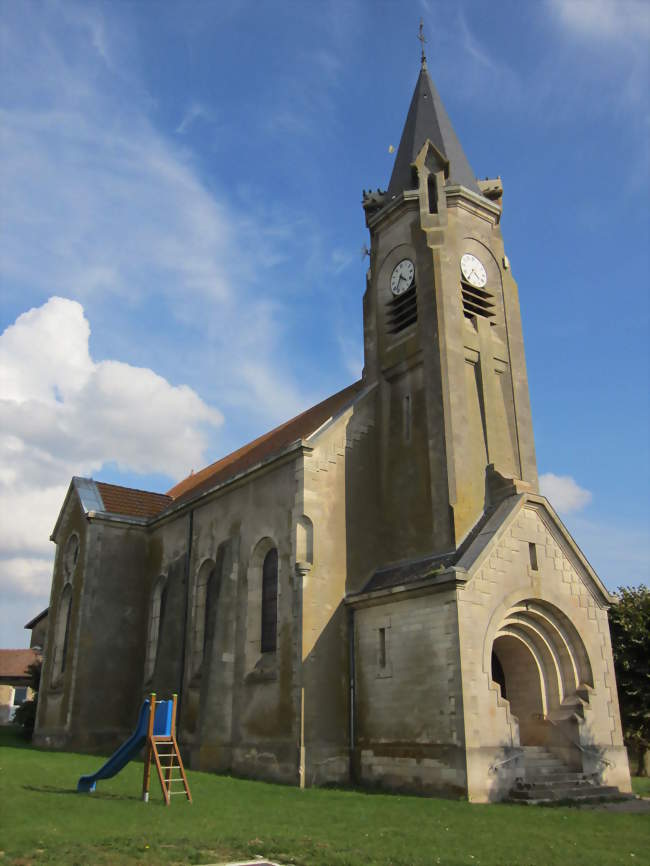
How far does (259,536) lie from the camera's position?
22781 millimetres

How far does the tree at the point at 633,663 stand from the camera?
982 inches

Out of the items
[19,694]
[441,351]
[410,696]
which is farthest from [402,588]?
[19,694]

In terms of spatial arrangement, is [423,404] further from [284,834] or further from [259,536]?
[284,834]

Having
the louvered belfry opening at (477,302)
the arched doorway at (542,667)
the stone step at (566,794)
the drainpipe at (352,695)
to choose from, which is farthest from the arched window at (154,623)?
the stone step at (566,794)

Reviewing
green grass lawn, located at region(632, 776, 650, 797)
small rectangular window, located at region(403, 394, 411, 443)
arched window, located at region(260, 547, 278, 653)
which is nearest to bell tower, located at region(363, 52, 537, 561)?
small rectangular window, located at region(403, 394, 411, 443)

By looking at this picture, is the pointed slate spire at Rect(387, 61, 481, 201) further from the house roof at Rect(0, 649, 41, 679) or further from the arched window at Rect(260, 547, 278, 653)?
the house roof at Rect(0, 649, 41, 679)

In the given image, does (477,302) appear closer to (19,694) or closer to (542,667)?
(542,667)

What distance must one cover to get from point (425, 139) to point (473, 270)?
6102mm

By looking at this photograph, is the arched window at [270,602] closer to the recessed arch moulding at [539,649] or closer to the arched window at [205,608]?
the arched window at [205,608]

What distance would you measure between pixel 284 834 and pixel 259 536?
12.1 m

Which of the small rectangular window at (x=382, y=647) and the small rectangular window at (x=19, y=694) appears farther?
the small rectangular window at (x=19, y=694)

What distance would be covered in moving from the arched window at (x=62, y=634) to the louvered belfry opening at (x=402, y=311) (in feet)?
56.9

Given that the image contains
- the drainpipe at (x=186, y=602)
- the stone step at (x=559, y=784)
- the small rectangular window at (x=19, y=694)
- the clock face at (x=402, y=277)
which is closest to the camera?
the stone step at (x=559, y=784)

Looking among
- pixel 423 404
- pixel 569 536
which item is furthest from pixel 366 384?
pixel 569 536
